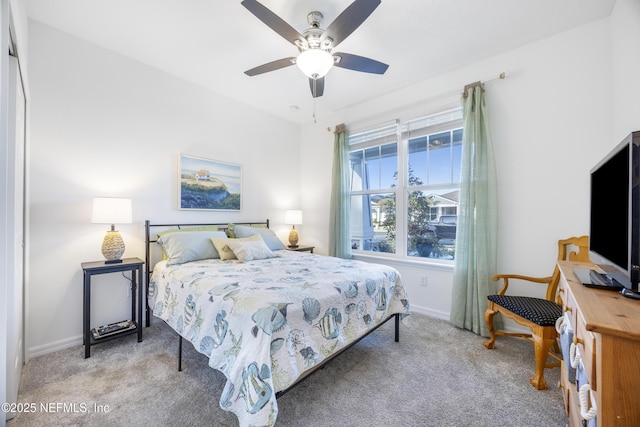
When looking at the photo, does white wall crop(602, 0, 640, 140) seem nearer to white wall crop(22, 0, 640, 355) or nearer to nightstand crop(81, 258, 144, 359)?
white wall crop(22, 0, 640, 355)

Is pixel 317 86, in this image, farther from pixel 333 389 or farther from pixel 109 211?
pixel 333 389

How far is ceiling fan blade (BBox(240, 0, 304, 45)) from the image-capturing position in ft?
5.40

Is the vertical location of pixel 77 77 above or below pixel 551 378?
above

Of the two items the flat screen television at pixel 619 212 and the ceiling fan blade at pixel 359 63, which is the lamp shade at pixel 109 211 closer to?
the ceiling fan blade at pixel 359 63

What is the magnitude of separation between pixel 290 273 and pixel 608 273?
6.37 feet

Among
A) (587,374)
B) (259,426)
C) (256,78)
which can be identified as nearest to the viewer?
(587,374)

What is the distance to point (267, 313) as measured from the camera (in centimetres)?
138

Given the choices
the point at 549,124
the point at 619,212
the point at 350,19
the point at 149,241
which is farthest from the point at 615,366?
the point at 149,241

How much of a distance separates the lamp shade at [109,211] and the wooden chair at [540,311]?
3.36m

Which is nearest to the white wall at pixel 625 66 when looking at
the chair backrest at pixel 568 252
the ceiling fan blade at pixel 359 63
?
the chair backrest at pixel 568 252

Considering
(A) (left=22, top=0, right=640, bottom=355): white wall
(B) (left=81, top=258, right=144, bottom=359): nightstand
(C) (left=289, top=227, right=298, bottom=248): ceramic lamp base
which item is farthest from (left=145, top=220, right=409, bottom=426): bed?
(C) (left=289, top=227, right=298, bottom=248): ceramic lamp base

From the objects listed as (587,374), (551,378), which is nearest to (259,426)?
(587,374)

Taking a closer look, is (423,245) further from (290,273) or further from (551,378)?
(290,273)

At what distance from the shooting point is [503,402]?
1.68 metres
